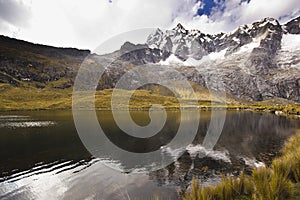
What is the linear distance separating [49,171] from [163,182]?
10657 millimetres

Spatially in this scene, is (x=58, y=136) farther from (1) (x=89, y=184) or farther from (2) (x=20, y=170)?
(1) (x=89, y=184)

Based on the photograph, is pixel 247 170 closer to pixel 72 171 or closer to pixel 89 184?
pixel 89 184

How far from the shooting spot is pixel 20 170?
69.6 ft

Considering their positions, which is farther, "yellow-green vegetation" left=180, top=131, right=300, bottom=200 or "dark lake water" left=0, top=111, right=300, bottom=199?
"dark lake water" left=0, top=111, right=300, bottom=199

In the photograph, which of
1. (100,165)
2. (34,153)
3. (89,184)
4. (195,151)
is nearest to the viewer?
(89,184)

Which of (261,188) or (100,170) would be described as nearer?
(261,188)

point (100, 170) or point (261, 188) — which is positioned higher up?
point (261, 188)

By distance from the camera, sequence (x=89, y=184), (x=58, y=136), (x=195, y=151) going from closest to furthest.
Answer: (x=89, y=184) → (x=195, y=151) → (x=58, y=136)

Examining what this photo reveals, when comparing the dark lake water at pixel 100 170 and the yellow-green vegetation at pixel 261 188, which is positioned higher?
the yellow-green vegetation at pixel 261 188

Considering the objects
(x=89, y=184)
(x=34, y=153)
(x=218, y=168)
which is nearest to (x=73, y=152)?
(x=34, y=153)

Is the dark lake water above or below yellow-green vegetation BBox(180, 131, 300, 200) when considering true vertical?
below

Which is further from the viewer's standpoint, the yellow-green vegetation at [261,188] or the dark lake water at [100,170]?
the dark lake water at [100,170]

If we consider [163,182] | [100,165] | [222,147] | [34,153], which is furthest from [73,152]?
[222,147]

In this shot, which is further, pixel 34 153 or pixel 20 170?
pixel 34 153
